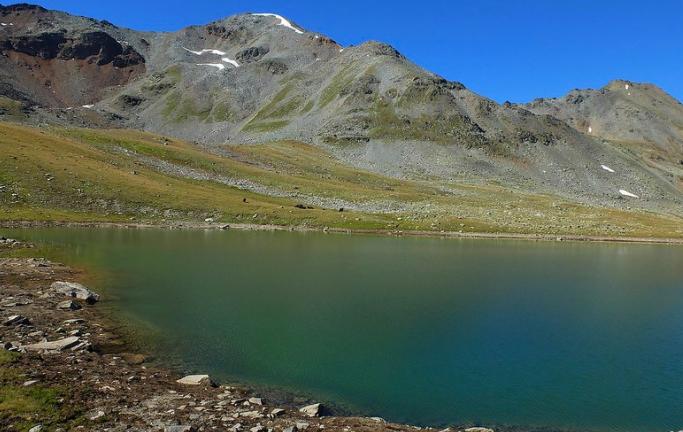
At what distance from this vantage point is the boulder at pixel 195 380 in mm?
19875

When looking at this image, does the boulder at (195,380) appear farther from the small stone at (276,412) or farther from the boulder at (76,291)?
the boulder at (76,291)

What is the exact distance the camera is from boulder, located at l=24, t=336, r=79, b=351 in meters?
21.3

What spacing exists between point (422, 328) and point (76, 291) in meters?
22.4

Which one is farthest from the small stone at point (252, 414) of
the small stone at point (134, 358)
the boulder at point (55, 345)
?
the boulder at point (55, 345)

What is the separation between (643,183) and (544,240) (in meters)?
125

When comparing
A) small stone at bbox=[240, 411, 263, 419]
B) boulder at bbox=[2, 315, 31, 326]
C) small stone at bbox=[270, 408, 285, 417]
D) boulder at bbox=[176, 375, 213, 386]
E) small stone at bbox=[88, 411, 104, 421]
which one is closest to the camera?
small stone at bbox=[88, 411, 104, 421]

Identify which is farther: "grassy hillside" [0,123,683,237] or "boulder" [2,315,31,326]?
"grassy hillside" [0,123,683,237]

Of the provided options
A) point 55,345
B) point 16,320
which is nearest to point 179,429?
point 55,345

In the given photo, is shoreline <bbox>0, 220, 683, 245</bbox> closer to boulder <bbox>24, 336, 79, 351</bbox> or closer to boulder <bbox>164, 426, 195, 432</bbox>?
boulder <bbox>24, 336, 79, 351</bbox>

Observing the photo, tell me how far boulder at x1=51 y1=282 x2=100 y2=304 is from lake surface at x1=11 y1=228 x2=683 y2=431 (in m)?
1.51

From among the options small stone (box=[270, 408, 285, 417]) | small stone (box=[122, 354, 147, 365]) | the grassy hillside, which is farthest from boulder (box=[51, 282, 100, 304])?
the grassy hillside

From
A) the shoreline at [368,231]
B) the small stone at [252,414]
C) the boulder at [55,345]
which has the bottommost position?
the small stone at [252,414]

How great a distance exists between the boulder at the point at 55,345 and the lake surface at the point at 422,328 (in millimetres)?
3938

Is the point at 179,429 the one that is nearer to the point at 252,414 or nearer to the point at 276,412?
the point at 252,414
